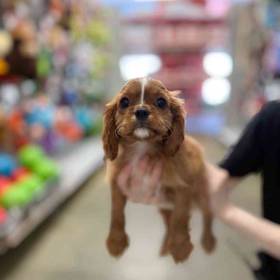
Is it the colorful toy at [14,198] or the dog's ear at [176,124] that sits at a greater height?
the dog's ear at [176,124]

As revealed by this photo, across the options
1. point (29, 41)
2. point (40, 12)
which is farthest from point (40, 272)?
point (40, 12)

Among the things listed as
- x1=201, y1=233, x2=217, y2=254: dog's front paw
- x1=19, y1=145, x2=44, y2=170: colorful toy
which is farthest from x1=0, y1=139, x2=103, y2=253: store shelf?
x1=201, y1=233, x2=217, y2=254: dog's front paw

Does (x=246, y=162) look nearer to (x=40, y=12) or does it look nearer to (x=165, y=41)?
(x=165, y=41)

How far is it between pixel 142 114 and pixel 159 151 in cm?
6

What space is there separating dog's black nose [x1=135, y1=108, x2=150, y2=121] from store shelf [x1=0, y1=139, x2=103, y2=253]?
0.91 metres

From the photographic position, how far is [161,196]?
48 centimetres

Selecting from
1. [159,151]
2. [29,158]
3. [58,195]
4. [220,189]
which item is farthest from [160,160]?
[29,158]

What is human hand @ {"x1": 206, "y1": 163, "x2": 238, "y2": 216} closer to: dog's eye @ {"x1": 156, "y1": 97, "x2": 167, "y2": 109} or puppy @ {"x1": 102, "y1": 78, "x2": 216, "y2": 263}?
puppy @ {"x1": 102, "y1": 78, "x2": 216, "y2": 263}

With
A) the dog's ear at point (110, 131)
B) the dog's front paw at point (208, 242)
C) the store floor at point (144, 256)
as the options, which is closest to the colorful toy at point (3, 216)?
the store floor at point (144, 256)

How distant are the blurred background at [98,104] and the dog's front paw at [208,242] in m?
0.01

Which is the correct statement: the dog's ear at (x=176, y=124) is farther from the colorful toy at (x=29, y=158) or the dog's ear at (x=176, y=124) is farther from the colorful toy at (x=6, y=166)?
the colorful toy at (x=29, y=158)

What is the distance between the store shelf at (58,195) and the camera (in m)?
1.43

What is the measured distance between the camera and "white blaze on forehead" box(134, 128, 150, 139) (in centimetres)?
40

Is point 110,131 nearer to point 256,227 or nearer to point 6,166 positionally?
point 256,227
